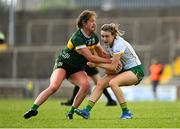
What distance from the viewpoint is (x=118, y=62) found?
47.7ft

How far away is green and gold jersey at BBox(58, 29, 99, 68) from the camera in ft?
48.2

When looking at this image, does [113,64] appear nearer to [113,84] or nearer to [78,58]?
[113,84]

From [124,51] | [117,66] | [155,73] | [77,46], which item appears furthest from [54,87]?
[155,73]

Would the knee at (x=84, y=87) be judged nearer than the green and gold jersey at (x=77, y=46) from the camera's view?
No

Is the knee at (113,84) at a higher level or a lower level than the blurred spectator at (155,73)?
higher

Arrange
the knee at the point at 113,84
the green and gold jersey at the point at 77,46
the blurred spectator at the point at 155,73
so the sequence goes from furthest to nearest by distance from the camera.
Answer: the blurred spectator at the point at 155,73, the green and gold jersey at the point at 77,46, the knee at the point at 113,84

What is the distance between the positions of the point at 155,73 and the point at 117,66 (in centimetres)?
2103

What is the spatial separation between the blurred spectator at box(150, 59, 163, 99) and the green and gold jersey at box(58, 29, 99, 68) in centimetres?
1972

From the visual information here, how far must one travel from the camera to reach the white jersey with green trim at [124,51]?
14531 millimetres

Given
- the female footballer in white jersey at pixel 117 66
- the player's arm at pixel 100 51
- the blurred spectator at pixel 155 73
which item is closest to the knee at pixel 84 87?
the female footballer in white jersey at pixel 117 66

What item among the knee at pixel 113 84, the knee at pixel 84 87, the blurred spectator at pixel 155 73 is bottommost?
the blurred spectator at pixel 155 73

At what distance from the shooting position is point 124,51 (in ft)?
48.1

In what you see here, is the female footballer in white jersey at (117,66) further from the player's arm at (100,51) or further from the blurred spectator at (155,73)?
the blurred spectator at (155,73)

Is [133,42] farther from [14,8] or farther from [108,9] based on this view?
[14,8]
